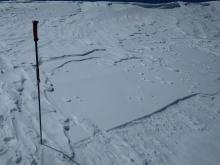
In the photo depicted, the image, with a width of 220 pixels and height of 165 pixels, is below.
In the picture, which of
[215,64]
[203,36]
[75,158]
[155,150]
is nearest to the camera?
[75,158]

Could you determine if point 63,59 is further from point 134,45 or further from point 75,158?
point 75,158

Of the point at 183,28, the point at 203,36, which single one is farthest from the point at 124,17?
the point at 203,36

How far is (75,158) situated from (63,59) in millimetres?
2735

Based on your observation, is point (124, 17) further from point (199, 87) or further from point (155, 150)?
point (155, 150)

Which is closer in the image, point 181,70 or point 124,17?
point 181,70

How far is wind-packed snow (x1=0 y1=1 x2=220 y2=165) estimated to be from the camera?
10.9 feet

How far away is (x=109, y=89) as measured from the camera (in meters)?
4.61

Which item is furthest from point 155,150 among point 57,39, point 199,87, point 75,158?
point 57,39

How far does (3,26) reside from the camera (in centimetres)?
670

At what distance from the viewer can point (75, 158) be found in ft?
10.2

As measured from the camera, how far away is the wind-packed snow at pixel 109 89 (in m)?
3.31

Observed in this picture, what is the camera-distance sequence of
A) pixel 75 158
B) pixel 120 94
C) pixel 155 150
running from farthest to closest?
pixel 120 94 → pixel 155 150 → pixel 75 158

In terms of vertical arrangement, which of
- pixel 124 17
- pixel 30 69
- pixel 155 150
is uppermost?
pixel 124 17

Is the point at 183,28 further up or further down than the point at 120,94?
further up
